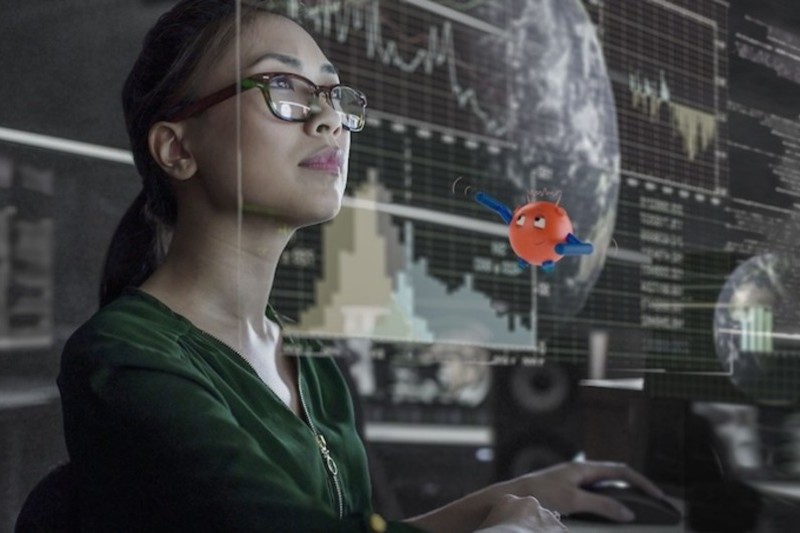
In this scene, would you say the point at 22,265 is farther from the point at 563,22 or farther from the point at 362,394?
the point at 563,22

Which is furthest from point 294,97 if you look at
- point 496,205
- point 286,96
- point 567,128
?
point 567,128

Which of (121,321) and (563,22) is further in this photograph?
(563,22)

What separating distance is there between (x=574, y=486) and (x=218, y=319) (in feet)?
1.41

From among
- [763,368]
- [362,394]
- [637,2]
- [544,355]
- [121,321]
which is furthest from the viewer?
[763,368]

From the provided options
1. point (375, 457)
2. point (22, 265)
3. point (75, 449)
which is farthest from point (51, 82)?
point (375, 457)

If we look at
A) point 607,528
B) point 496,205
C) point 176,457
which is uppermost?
point 496,205

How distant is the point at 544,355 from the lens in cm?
106

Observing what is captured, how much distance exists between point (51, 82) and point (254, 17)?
0.69 ft

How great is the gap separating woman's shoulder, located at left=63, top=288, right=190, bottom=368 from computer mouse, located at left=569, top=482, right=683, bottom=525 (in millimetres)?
458

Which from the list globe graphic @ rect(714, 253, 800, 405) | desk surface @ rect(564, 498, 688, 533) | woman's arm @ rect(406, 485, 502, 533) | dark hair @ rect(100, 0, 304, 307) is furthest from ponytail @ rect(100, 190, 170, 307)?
globe graphic @ rect(714, 253, 800, 405)

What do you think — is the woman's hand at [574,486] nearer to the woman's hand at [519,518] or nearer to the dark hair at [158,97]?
the woman's hand at [519,518]

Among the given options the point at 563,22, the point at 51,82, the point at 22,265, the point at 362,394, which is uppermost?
the point at 563,22

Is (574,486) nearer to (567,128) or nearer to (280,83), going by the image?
(567,128)

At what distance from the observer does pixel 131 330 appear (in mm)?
819
